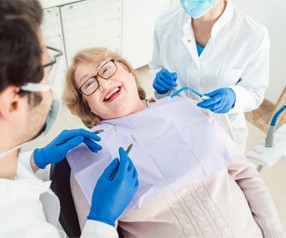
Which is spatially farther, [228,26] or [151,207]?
[228,26]

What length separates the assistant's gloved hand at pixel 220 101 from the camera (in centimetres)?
140

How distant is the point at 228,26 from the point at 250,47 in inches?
6.1

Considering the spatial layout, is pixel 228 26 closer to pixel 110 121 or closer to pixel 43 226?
pixel 110 121

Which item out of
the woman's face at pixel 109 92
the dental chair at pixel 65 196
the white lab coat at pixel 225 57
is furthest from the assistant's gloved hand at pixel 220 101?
the dental chair at pixel 65 196

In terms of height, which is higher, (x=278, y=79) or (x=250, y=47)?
(x=250, y=47)

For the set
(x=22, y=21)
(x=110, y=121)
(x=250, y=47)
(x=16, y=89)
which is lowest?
(x=110, y=121)

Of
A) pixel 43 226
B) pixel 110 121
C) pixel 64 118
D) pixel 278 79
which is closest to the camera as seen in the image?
pixel 43 226

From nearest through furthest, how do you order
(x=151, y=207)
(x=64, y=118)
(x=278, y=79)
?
(x=151, y=207)
(x=278, y=79)
(x=64, y=118)

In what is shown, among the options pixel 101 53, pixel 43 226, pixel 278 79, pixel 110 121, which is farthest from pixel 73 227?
pixel 278 79

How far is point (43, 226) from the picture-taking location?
894mm

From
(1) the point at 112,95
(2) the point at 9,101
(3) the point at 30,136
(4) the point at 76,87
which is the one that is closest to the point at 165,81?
(1) the point at 112,95

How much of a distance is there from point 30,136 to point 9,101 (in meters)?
0.18

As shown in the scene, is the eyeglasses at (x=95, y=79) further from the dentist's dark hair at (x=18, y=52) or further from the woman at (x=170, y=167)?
the dentist's dark hair at (x=18, y=52)

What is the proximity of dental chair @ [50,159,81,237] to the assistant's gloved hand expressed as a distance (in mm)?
696
